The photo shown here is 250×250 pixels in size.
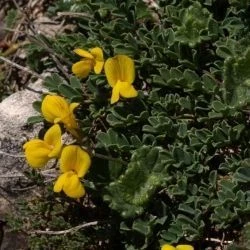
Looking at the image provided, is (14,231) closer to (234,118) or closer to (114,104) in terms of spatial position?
(114,104)

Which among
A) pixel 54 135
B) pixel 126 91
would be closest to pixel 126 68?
pixel 126 91

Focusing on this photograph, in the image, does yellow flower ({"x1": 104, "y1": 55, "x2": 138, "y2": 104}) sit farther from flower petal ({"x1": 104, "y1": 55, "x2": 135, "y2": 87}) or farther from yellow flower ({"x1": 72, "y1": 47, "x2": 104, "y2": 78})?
yellow flower ({"x1": 72, "y1": 47, "x2": 104, "y2": 78})

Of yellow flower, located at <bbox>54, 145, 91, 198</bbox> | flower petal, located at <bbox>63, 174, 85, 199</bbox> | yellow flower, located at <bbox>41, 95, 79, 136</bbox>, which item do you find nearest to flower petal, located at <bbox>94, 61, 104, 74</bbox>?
yellow flower, located at <bbox>41, 95, 79, 136</bbox>

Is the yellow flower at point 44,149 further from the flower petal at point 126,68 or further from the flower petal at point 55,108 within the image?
the flower petal at point 126,68

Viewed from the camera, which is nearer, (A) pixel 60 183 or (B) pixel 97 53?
(A) pixel 60 183

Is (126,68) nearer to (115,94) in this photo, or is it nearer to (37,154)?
(115,94)

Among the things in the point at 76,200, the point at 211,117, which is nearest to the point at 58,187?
the point at 76,200
